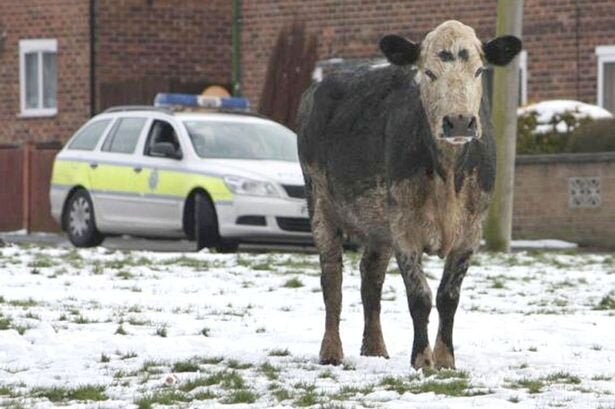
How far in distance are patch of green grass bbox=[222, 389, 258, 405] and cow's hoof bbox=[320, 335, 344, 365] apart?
1856 mm

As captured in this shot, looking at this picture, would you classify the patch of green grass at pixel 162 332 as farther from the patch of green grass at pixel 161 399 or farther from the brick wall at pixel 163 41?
the brick wall at pixel 163 41

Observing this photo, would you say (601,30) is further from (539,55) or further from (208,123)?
(208,123)

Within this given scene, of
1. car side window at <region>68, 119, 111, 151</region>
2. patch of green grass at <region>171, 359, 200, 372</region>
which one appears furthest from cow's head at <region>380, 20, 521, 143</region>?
car side window at <region>68, 119, 111, 151</region>

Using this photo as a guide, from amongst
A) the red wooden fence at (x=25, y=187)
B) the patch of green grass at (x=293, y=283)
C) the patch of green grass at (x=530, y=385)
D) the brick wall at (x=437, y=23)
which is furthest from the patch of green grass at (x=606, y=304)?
the red wooden fence at (x=25, y=187)

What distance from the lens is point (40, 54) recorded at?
138 feet

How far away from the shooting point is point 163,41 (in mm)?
41688

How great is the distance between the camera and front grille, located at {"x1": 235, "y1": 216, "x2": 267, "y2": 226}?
25.3 metres

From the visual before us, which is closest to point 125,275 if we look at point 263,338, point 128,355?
point 263,338

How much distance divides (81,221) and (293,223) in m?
3.78

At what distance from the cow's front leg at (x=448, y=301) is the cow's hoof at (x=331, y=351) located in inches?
28.7

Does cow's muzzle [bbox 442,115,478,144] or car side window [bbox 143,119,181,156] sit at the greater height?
cow's muzzle [bbox 442,115,478,144]

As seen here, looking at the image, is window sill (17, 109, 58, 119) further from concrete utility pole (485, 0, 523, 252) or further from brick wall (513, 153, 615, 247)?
concrete utility pole (485, 0, 523, 252)

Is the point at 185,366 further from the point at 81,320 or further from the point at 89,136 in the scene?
the point at 89,136

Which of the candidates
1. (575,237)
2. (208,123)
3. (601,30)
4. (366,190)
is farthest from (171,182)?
(366,190)
